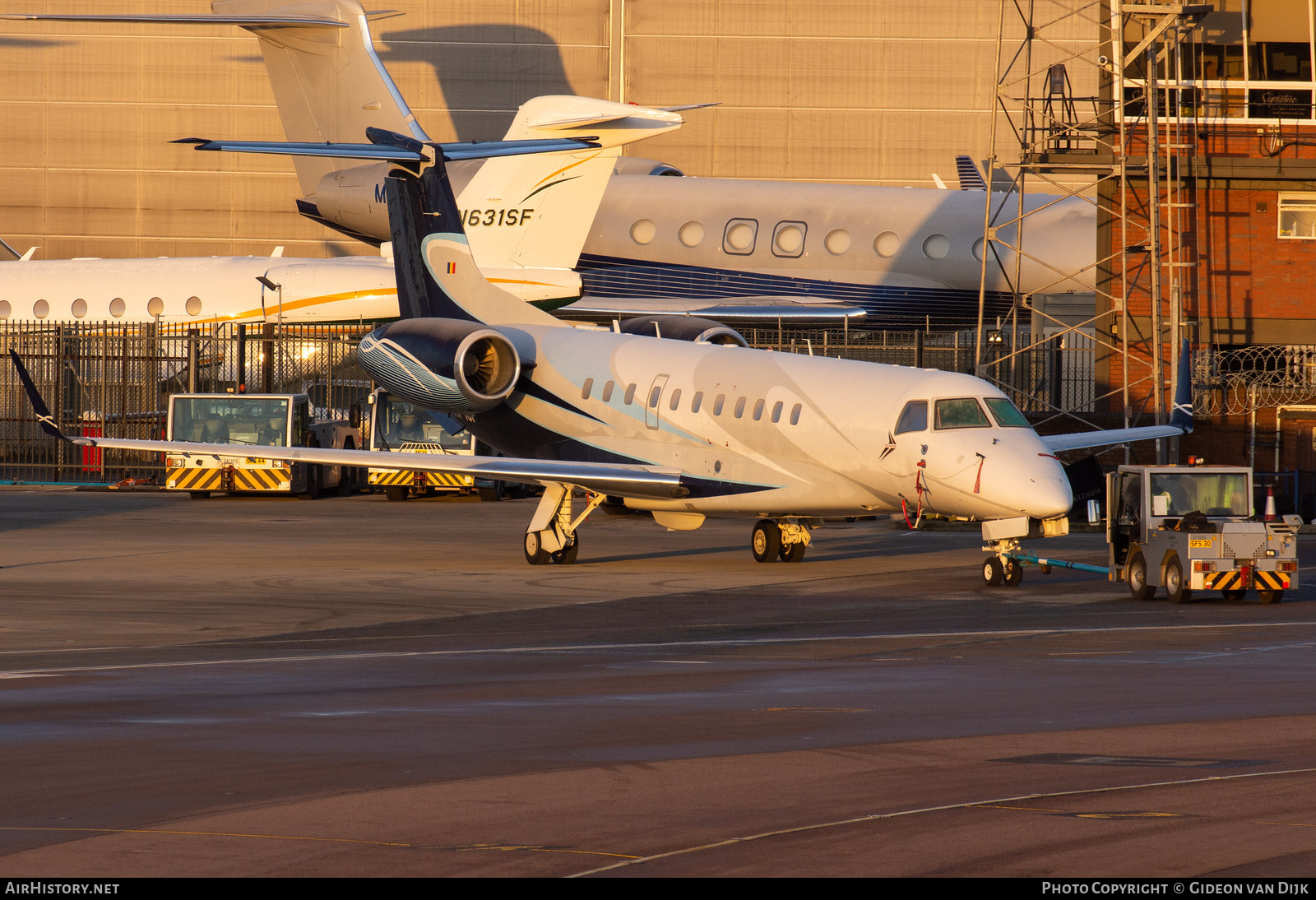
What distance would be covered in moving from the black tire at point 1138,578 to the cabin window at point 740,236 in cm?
2034

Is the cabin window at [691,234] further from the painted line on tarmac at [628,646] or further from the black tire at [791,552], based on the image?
the painted line on tarmac at [628,646]

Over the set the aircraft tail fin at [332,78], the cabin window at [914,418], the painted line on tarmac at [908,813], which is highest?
the aircraft tail fin at [332,78]

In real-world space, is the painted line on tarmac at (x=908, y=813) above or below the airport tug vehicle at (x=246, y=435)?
below

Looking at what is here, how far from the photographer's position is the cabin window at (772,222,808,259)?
125ft

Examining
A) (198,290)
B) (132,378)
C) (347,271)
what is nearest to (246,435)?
(347,271)

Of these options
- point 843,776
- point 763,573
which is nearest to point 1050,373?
point 763,573

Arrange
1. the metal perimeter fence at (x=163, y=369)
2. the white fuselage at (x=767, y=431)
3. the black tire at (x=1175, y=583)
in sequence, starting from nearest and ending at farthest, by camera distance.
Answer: the black tire at (x=1175, y=583) < the white fuselage at (x=767, y=431) < the metal perimeter fence at (x=163, y=369)

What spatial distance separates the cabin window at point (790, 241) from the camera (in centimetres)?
3797

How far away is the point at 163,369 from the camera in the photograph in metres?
44.8

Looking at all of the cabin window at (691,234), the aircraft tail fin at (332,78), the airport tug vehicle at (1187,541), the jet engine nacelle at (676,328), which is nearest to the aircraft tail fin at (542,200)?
the cabin window at (691,234)

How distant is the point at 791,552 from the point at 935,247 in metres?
16.1

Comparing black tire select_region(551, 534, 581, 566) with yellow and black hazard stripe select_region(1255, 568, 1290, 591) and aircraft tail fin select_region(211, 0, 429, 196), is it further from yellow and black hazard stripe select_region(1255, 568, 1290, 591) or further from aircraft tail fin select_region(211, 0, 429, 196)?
aircraft tail fin select_region(211, 0, 429, 196)

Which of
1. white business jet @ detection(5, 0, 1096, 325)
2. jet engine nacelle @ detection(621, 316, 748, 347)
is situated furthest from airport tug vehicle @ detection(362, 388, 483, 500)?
jet engine nacelle @ detection(621, 316, 748, 347)

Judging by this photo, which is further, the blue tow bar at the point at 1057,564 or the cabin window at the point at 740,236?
the cabin window at the point at 740,236
